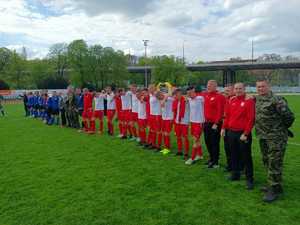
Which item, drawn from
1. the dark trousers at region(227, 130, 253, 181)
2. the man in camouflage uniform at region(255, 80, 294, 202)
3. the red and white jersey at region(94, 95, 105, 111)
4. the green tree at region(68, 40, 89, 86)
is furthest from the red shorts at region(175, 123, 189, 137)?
the green tree at region(68, 40, 89, 86)

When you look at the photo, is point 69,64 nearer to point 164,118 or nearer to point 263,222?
point 164,118

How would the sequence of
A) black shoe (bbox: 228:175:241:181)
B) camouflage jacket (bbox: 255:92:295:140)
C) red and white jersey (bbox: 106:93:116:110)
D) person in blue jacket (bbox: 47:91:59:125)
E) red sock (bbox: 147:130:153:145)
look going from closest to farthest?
camouflage jacket (bbox: 255:92:295:140) < black shoe (bbox: 228:175:241:181) < red sock (bbox: 147:130:153:145) < red and white jersey (bbox: 106:93:116:110) < person in blue jacket (bbox: 47:91:59:125)

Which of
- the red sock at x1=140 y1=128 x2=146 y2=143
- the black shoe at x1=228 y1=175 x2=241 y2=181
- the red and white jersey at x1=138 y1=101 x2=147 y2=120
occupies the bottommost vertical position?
the black shoe at x1=228 y1=175 x2=241 y2=181

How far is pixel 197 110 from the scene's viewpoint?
811cm

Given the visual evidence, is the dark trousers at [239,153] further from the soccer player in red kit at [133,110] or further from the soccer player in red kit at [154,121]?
the soccer player in red kit at [133,110]

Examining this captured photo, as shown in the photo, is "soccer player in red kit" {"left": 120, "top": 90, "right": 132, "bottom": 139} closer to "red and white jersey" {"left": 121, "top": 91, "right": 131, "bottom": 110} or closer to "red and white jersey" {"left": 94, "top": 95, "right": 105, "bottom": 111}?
"red and white jersey" {"left": 121, "top": 91, "right": 131, "bottom": 110}

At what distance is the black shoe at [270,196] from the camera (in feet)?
17.9

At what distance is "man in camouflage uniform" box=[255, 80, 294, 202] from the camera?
5.36 meters

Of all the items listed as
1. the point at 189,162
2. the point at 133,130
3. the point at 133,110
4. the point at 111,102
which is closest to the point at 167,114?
the point at 189,162

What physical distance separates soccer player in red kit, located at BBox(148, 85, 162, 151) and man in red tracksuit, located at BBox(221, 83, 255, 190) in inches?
142

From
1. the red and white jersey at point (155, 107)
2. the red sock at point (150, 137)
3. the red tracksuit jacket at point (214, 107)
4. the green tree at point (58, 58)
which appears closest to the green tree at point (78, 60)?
the green tree at point (58, 58)

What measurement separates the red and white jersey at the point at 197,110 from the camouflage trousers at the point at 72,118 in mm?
9066

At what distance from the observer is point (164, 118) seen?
31.4 ft

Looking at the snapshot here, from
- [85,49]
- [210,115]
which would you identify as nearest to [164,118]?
[210,115]
